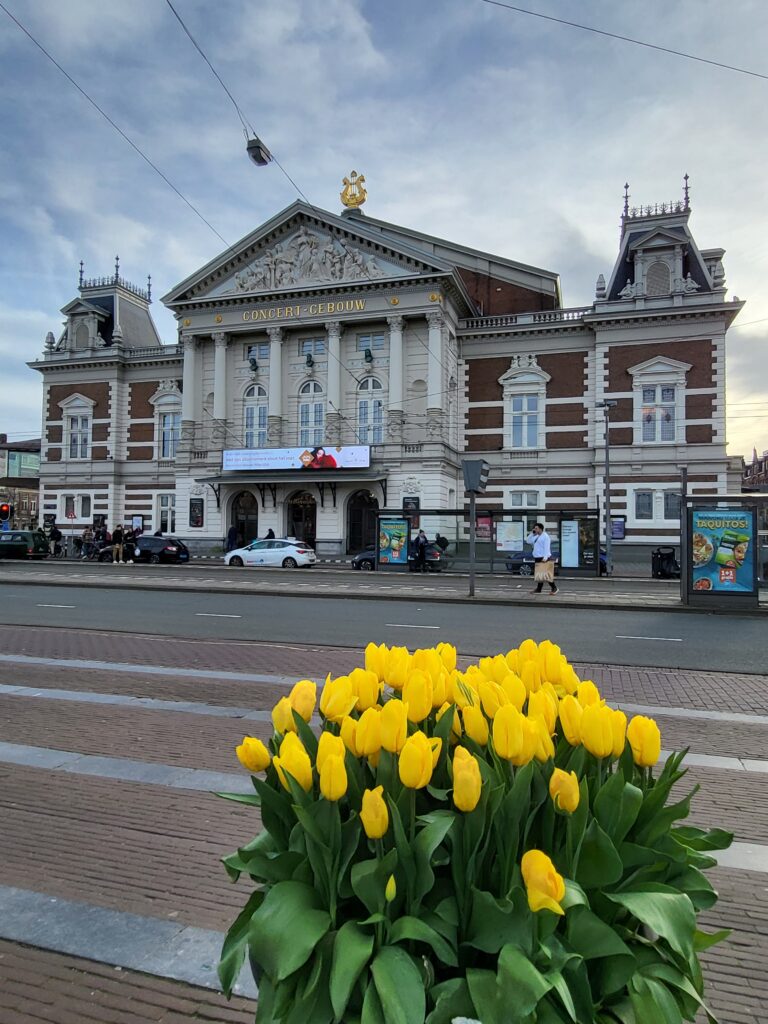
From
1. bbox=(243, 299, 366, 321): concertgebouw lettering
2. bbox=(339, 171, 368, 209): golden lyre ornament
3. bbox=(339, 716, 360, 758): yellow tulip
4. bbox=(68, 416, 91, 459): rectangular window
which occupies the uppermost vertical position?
bbox=(339, 171, 368, 209): golden lyre ornament

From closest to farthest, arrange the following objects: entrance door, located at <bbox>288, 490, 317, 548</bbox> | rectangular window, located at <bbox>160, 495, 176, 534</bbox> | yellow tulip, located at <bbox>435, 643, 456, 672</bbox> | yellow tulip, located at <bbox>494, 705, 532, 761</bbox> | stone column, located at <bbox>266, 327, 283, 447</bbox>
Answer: yellow tulip, located at <bbox>494, 705, 532, 761</bbox>, yellow tulip, located at <bbox>435, 643, 456, 672</bbox>, stone column, located at <bbox>266, 327, 283, 447</bbox>, entrance door, located at <bbox>288, 490, 317, 548</bbox>, rectangular window, located at <bbox>160, 495, 176, 534</bbox>

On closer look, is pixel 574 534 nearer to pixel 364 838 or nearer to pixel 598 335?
pixel 598 335

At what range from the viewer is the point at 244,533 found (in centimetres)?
4116

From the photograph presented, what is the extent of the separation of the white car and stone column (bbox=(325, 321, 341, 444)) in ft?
28.1

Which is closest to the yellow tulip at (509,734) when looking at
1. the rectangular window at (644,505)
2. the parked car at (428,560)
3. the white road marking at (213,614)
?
the white road marking at (213,614)

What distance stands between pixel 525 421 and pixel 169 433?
2354cm

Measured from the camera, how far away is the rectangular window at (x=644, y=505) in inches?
1389

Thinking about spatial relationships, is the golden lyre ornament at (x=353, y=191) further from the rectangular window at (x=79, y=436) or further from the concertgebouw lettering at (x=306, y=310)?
the rectangular window at (x=79, y=436)

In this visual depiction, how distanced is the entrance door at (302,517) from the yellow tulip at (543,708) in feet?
125

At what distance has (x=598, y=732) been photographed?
162 centimetres

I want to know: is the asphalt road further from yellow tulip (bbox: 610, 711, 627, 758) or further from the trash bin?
the trash bin

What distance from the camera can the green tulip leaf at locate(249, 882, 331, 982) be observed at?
1361 mm

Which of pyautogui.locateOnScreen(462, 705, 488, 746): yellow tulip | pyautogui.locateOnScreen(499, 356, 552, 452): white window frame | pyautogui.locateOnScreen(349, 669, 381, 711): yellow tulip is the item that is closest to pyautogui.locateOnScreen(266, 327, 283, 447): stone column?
pyautogui.locateOnScreen(499, 356, 552, 452): white window frame

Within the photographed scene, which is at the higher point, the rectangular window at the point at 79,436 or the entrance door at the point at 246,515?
the rectangular window at the point at 79,436
